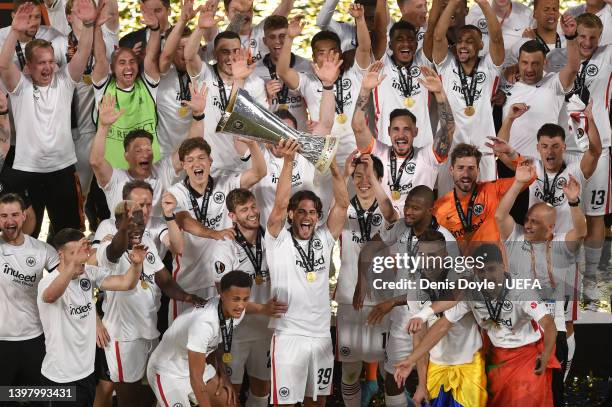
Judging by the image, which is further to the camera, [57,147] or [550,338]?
[57,147]

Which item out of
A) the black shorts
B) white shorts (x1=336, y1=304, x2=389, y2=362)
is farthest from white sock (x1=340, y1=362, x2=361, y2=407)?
the black shorts

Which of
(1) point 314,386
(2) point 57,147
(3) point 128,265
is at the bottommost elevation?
(1) point 314,386

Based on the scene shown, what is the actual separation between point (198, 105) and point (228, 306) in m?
1.55

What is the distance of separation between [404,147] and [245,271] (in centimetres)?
138

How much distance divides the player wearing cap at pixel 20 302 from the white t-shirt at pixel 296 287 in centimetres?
136

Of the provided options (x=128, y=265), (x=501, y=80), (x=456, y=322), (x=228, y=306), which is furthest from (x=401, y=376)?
(x=501, y=80)

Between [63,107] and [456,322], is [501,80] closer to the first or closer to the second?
[456,322]

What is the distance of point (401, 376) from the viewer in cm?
931

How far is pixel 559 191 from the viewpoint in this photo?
34.1 ft

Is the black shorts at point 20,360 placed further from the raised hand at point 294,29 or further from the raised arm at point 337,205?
the raised hand at point 294,29

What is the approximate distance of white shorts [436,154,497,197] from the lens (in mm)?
10570

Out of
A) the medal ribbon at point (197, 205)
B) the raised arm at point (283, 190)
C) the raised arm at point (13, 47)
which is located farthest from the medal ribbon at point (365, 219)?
the raised arm at point (13, 47)

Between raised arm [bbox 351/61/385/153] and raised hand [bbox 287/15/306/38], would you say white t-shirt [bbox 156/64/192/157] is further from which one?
raised arm [bbox 351/61/385/153]

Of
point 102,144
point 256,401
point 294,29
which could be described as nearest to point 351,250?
point 256,401
